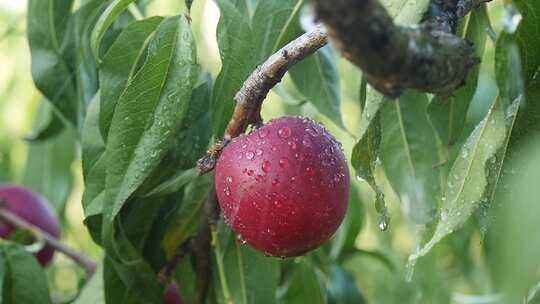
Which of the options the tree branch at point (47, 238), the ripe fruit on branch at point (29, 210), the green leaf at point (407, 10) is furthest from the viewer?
the ripe fruit on branch at point (29, 210)

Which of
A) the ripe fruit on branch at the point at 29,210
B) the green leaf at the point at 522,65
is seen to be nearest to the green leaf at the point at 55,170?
the ripe fruit on branch at the point at 29,210

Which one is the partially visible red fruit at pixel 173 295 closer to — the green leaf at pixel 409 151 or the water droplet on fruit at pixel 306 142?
the green leaf at pixel 409 151

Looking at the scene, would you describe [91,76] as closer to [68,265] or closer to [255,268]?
[255,268]

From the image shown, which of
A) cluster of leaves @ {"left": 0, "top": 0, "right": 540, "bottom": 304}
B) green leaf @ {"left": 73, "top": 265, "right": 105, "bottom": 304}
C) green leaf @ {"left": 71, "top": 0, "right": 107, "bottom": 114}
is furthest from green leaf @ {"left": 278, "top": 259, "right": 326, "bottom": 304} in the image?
green leaf @ {"left": 71, "top": 0, "right": 107, "bottom": 114}

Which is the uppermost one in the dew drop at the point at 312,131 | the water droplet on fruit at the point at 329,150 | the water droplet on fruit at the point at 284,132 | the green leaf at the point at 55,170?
the water droplet on fruit at the point at 284,132

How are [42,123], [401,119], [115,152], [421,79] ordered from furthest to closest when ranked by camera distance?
[42,123] → [401,119] → [115,152] → [421,79]

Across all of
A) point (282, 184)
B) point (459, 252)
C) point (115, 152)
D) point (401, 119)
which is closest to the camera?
point (282, 184)

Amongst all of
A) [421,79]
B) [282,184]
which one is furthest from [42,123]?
[421,79]

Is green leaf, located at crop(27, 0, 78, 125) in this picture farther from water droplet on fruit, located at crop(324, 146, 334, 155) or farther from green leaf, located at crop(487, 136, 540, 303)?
green leaf, located at crop(487, 136, 540, 303)
